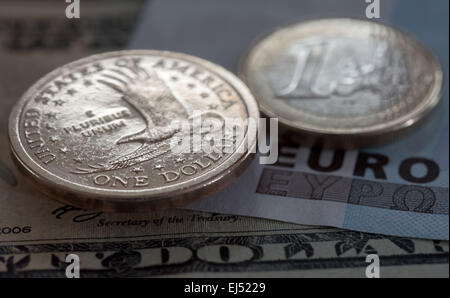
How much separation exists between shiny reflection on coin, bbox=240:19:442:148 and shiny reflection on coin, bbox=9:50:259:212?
0.10m

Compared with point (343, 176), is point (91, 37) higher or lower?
higher

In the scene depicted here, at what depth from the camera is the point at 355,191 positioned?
1.03 metres

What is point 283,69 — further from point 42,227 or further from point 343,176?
point 42,227

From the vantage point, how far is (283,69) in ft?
4.03

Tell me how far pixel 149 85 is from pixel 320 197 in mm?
344

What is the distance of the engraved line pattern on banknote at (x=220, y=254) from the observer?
0.91 meters

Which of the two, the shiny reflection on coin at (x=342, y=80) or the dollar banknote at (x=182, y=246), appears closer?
the dollar banknote at (x=182, y=246)

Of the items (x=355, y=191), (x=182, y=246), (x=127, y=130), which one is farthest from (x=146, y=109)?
(x=355, y=191)

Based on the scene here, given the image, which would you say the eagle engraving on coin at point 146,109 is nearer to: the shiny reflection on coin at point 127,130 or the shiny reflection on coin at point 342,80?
the shiny reflection on coin at point 127,130

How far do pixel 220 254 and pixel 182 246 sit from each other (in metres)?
0.06

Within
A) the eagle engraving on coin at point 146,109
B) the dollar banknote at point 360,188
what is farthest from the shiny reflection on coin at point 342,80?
the eagle engraving on coin at point 146,109

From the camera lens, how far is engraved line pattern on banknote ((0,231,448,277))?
2.99 ft

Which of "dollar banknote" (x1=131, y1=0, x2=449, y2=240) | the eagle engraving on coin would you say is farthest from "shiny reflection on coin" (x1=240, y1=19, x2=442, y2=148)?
the eagle engraving on coin
